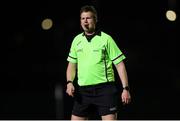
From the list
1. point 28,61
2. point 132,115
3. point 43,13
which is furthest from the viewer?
point 28,61

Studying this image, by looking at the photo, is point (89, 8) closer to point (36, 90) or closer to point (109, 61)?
point (109, 61)

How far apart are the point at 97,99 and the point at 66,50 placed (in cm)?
705

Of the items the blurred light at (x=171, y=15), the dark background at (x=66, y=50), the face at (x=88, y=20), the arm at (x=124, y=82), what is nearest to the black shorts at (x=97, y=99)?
the arm at (x=124, y=82)

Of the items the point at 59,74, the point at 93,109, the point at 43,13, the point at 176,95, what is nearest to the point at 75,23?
the point at 43,13

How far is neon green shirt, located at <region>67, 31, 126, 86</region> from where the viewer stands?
5891mm

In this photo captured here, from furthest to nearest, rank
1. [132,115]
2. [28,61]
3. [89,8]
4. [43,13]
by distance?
[28,61], [43,13], [132,115], [89,8]

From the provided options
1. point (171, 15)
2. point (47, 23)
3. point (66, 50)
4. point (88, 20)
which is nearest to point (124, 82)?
point (88, 20)

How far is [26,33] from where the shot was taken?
12.8 meters

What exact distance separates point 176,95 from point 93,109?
7069 millimetres

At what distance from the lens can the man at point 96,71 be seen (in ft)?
19.3

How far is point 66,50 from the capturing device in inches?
510

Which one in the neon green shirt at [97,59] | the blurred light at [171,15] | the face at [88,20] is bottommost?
the neon green shirt at [97,59]

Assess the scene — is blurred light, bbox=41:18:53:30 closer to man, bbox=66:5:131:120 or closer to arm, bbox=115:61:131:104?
man, bbox=66:5:131:120

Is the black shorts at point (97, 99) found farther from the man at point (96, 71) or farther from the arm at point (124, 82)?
the arm at point (124, 82)
